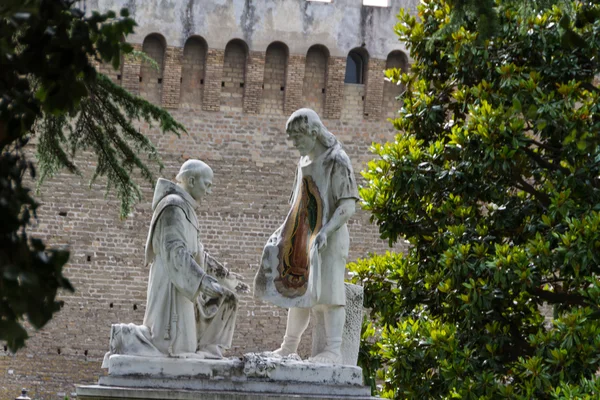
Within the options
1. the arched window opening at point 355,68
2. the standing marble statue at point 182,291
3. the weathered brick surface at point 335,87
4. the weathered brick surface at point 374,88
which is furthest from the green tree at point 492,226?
the arched window opening at point 355,68

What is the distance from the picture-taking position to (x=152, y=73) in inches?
878

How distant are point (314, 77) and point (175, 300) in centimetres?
1582

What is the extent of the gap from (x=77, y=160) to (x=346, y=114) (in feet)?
16.2

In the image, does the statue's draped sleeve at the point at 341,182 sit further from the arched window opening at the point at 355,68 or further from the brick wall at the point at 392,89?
the arched window opening at the point at 355,68

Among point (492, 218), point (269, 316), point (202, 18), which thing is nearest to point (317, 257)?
point (492, 218)

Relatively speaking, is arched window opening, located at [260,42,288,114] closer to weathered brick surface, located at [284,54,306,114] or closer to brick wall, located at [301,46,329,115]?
weathered brick surface, located at [284,54,306,114]

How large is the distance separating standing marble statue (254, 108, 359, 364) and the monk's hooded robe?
1.23 feet

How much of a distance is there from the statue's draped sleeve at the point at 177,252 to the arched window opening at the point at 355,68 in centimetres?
1586

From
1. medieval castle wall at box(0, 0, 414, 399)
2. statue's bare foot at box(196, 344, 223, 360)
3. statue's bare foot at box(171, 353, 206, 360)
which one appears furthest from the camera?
medieval castle wall at box(0, 0, 414, 399)

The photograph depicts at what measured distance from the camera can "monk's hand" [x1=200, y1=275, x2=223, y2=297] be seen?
7.09 metres

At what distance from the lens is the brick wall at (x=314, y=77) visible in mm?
22594

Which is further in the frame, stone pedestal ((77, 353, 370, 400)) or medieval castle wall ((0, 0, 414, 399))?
medieval castle wall ((0, 0, 414, 399))

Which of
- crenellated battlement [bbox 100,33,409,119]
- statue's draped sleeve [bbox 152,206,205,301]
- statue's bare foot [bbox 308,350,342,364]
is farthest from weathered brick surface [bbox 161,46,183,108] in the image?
statue's bare foot [bbox 308,350,342,364]

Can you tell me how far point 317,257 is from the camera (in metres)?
7.30
